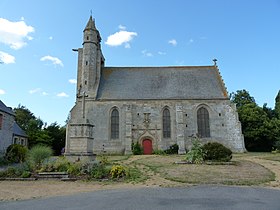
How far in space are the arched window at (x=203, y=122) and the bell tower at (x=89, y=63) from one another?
1156cm

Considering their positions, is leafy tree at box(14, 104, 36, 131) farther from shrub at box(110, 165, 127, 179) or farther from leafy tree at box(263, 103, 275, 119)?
leafy tree at box(263, 103, 275, 119)

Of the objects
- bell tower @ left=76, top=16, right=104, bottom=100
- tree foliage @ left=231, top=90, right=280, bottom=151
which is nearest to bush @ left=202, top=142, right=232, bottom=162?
bell tower @ left=76, top=16, right=104, bottom=100

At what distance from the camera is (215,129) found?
24.7 m

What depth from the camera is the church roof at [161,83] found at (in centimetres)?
2561

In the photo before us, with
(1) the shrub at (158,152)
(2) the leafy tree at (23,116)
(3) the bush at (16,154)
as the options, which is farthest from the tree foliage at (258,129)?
(2) the leafy tree at (23,116)

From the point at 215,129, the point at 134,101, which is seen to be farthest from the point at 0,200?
the point at 215,129

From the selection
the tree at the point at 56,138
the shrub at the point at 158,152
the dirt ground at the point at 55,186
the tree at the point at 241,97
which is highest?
the tree at the point at 241,97

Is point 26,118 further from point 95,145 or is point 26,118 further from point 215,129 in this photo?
point 215,129

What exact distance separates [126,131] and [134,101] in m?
3.47

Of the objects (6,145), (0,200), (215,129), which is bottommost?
(0,200)

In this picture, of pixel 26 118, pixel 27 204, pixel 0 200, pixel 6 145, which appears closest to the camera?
pixel 27 204

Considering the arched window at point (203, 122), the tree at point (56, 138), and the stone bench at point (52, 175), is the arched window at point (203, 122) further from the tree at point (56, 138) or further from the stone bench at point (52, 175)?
the stone bench at point (52, 175)

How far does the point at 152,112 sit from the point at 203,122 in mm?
5579

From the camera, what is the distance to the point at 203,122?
25.0 m
